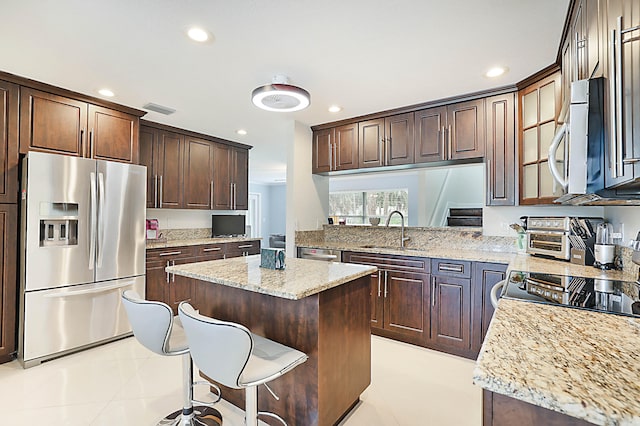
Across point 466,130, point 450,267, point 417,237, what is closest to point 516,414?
point 450,267

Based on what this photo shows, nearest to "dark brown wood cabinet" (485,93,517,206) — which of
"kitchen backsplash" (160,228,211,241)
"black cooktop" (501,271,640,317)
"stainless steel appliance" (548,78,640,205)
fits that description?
"black cooktop" (501,271,640,317)

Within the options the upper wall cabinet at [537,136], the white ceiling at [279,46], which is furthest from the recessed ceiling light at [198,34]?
the upper wall cabinet at [537,136]

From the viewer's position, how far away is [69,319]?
9.50 feet

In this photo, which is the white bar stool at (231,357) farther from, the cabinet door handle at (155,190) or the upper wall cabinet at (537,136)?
the cabinet door handle at (155,190)

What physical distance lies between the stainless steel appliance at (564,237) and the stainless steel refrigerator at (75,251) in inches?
152

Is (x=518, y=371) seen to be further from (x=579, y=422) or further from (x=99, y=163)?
(x=99, y=163)

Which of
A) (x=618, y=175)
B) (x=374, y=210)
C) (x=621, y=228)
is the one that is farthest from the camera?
(x=374, y=210)

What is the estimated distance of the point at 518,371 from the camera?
0.69m

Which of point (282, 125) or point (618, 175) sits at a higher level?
point (282, 125)

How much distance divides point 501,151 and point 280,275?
8.04ft

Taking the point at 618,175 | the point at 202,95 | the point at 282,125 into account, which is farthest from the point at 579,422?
the point at 282,125

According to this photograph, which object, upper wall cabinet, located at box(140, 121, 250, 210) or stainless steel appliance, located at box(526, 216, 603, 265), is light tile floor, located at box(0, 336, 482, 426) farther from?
upper wall cabinet, located at box(140, 121, 250, 210)

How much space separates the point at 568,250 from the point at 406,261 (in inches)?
51.1

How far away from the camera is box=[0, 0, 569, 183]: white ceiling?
1.84 m
